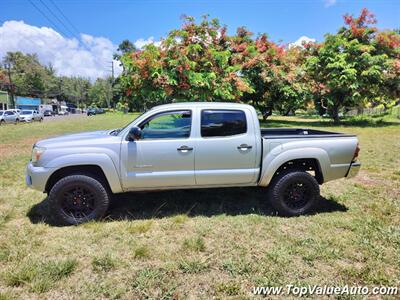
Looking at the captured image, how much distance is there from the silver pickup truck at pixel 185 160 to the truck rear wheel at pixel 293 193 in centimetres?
1

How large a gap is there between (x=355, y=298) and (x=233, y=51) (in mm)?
20439

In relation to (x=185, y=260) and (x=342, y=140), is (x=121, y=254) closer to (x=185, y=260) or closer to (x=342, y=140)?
(x=185, y=260)

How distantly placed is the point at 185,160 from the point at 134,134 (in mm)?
837

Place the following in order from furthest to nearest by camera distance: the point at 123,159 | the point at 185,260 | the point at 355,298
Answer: the point at 123,159, the point at 185,260, the point at 355,298

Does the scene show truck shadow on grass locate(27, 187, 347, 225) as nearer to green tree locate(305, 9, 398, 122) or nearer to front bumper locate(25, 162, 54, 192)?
front bumper locate(25, 162, 54, 192)

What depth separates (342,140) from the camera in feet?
15.6

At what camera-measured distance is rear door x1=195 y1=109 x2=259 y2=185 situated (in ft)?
14.9

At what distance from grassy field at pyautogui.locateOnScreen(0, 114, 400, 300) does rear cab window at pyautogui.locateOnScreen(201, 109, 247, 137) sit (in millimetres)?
1334

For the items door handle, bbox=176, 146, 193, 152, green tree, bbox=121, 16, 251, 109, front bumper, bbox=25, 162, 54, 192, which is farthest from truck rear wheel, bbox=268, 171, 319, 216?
green tree, bbox=121, 16, 251, 109

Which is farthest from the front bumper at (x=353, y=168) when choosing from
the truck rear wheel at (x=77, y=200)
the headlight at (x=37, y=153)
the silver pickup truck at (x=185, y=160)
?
the headlight at (x=37, y=153)

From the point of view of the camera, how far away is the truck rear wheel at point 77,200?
4.30m

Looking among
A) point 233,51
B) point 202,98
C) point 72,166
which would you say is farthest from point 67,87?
point 72,166

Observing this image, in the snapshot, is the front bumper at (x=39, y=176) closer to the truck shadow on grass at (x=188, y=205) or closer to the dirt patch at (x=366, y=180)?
the truck shadow on grass at (x=188, y=205)

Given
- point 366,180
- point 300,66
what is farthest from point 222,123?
point 300,66
